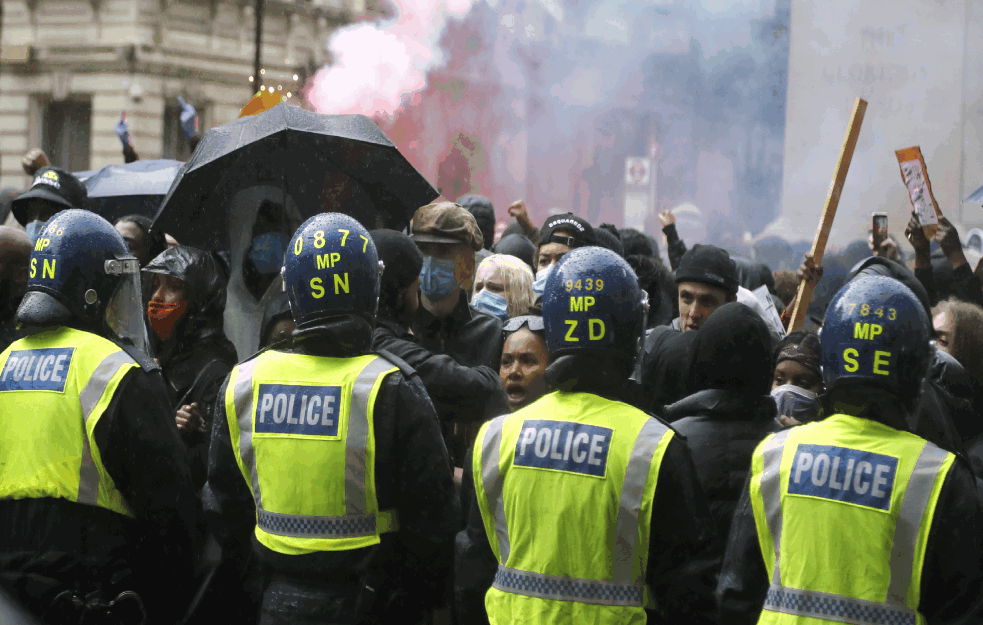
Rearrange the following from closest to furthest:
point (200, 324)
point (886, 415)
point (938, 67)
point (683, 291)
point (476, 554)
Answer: point (886, 415) → point (476, 554) → point (200, 324) → point (683, 291) → point (938, 67)

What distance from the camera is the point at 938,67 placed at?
1417 cm

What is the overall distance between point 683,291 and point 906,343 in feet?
7.78

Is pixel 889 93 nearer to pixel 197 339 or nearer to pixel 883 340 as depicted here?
pixel 197 339

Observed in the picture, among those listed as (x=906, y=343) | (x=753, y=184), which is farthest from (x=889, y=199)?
(x=906, y=343)

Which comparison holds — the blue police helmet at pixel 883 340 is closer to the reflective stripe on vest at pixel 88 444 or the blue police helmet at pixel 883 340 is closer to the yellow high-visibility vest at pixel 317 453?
the yellow high-visibility vest at pixel 317 453

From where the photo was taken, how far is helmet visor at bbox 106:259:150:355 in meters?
3.44

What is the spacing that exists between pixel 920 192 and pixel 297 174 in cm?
343

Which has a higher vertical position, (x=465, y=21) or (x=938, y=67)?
(x=465, y=21)

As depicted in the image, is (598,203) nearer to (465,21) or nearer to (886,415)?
(465,21)

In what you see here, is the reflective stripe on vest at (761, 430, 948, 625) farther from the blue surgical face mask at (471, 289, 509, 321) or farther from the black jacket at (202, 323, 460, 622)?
the blue surgical face mask at (471, 289, 509, 321)

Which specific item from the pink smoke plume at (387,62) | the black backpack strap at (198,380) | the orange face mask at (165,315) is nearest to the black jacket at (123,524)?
the black backpack strap at (198,380)

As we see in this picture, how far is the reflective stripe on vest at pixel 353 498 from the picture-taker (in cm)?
290

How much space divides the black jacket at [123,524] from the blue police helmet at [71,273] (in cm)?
33

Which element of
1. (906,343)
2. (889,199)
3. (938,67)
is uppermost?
(938,67)
